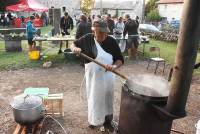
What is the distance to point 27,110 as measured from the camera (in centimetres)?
410

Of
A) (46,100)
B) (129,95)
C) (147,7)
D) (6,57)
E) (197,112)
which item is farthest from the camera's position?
(147,7)

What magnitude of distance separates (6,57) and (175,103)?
885 cm

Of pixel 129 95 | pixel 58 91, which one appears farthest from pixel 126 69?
pixel 129 95

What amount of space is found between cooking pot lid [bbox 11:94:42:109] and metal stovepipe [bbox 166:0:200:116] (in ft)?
7.84

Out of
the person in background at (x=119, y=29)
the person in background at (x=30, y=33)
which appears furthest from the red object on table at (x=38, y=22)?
the person in background at (x=30, y=33)

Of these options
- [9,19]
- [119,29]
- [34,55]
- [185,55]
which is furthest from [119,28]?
[9,19]

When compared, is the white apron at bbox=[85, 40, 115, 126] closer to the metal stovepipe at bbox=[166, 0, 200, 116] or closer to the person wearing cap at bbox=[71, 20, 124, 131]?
the person wearing cap at bbox=[71, 20, 124, 131]

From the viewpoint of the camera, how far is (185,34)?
266cm

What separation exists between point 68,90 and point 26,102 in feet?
8.50

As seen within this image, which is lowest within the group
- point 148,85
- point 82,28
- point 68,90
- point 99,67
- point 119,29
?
point 68,90

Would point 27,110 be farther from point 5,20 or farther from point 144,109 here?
point 5,20

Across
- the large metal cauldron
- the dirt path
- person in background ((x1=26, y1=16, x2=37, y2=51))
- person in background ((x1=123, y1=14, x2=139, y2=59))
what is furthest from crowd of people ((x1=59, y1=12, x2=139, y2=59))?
the large metal cauldron

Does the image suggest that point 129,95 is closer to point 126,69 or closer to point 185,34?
point 185,34

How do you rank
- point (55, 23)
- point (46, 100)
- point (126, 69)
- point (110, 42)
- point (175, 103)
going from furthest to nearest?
point (55, 23)
point (126, 69)
point (46, 100)
point (110, 42)
point (175, 103)
